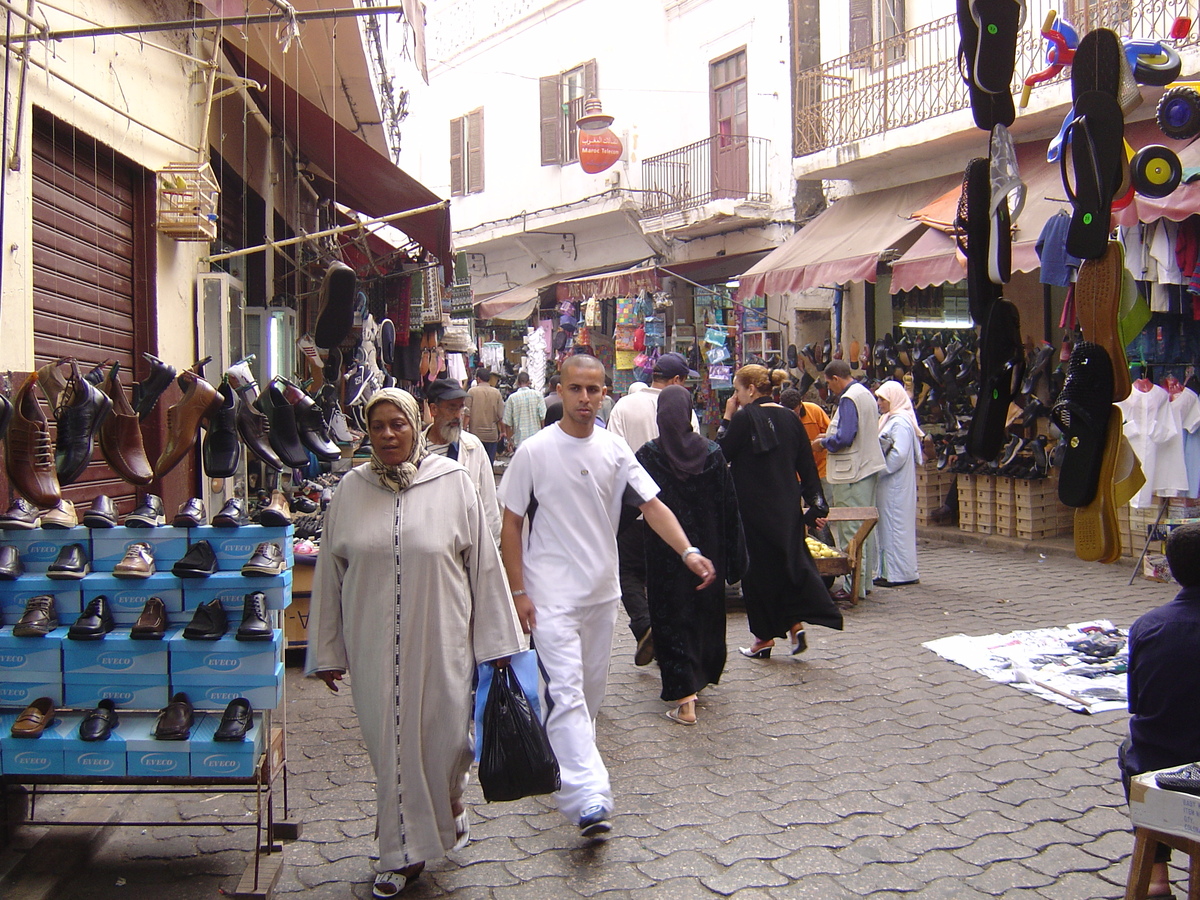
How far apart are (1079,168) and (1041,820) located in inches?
105

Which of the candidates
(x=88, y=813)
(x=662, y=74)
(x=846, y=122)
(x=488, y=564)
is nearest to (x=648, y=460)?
(x=488, y=564)

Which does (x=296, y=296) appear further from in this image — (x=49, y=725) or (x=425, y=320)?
(x=49, y=725)

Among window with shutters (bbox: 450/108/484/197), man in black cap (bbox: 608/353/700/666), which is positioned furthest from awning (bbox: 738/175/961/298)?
window with shutters (bbox: 450/108/484/197)

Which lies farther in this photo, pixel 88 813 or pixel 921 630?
pixel 921 630

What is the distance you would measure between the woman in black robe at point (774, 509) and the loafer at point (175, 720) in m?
3.57

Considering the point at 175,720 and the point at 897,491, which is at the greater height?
the point at 897,491

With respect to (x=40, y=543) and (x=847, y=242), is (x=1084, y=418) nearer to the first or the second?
(x=40, y=543)

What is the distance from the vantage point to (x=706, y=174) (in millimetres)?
17281

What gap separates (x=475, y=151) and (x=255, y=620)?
2249cm

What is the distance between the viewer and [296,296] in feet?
31.8

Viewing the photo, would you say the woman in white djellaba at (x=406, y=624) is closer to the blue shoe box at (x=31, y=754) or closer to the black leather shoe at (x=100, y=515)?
the black leather shoe at (x=100, y=515)

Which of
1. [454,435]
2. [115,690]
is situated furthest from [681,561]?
[115,690]

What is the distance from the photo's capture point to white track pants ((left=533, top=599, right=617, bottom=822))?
3770 mm

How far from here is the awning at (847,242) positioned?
37.6 feet
